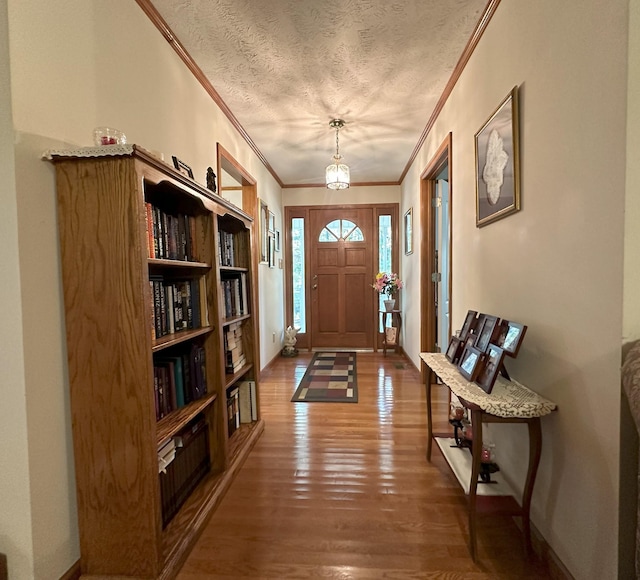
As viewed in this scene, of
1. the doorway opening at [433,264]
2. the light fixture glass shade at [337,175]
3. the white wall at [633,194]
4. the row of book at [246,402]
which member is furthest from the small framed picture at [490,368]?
the light fixture glass shade at [337,175]

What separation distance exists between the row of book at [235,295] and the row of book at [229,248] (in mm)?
102

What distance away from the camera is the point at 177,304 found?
1604 mm

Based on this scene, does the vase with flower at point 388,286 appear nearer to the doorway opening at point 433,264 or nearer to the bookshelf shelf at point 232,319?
the doorway opening at point 433,264

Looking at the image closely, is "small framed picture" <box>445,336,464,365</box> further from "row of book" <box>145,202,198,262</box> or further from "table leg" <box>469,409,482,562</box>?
"row of book" <box>145,202,198,262</box>

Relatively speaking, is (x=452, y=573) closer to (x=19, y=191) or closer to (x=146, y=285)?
(x=146, y=285)

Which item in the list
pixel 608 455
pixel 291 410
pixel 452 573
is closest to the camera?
pixel 608 455

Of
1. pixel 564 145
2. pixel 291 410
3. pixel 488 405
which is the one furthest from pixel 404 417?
pixel 564 145

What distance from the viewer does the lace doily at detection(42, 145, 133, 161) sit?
110 centimetres

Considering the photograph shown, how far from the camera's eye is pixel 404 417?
2.63m

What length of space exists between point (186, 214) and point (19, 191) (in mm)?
740

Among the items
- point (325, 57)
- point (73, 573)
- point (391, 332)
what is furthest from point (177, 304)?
point (391, 332)

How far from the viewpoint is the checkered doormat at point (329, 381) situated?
3.08 m

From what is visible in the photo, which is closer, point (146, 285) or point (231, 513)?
point (146, 285)

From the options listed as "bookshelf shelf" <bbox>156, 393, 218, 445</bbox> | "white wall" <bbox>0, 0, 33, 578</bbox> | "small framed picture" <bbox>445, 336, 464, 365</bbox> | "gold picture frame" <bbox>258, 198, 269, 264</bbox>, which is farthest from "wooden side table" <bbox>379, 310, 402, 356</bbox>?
"white wall" <bbox>0, 0, 33, 578</bbox>
